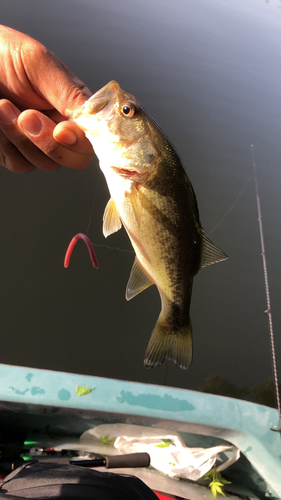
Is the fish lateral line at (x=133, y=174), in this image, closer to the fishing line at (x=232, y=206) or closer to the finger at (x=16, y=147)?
the finger at (x=16, y=147)

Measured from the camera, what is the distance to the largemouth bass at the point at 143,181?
127cm

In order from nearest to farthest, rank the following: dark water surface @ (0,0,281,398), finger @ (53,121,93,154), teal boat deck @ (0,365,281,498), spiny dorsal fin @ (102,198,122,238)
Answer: finger @ (53,121,93,154), spiny dorsal fin @ (102,198,122,238), teal boat deck @ (0,365,281,498), dark water surface @ (0,0,281,398)

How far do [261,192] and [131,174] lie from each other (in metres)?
4.47

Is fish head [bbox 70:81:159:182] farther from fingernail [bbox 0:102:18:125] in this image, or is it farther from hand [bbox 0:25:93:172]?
fingernail [bbox 0:102:18:125]

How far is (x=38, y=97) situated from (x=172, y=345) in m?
1.34

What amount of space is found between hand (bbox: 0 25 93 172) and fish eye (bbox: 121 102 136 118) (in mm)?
171

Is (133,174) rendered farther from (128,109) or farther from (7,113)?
(7,113)

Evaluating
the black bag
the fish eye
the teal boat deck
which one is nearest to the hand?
the fish eye

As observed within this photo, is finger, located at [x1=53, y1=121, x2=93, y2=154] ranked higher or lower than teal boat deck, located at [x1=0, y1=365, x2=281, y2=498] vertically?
higher

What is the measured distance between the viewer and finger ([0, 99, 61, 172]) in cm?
132

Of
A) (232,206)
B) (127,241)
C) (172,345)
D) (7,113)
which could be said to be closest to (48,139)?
(7,113)

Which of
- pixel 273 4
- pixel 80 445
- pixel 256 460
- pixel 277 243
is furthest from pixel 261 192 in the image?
pixel 273 4

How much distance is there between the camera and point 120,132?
128 cm

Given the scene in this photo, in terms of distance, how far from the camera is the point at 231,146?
234 inches
